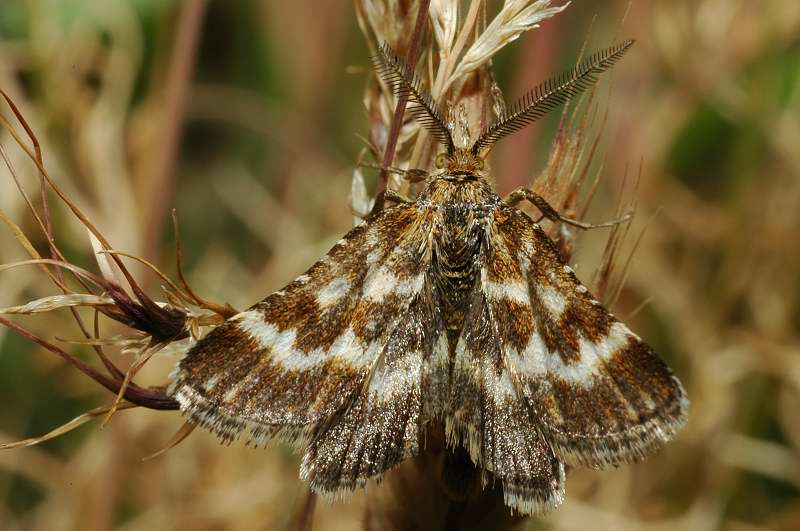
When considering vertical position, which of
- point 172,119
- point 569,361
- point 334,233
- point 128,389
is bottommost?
point 128,389

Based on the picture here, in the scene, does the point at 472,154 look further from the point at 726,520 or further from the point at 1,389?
the point at 1,389

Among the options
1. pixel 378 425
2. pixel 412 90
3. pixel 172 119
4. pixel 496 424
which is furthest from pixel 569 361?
pixel 172 119

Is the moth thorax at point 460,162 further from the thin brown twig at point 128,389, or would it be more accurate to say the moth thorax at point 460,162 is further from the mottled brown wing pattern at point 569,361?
the thin brown twig at point 128,389

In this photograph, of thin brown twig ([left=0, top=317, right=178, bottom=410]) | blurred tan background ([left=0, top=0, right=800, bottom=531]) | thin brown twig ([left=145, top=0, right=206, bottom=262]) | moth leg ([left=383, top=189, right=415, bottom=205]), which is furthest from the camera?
blurred tan background ([left=0, top=0, right=800, bottom=531])

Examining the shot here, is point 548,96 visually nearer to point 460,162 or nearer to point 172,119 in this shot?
point 460,162

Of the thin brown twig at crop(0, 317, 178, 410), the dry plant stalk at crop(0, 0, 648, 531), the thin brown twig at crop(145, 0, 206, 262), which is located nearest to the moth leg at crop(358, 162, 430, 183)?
the dry plant stalk at crop(0, 0, 648, 531)

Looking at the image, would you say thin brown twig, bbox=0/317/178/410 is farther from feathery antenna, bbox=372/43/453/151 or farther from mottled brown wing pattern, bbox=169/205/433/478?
feathery antenna, bbox=372/43/453/151

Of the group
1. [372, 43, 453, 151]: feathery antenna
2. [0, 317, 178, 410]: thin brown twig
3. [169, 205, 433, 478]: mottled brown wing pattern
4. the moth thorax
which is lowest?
[0, 317, 178, 410]: thin brown twig
